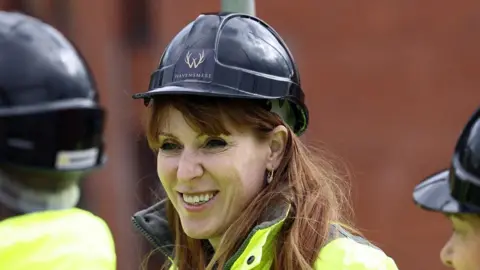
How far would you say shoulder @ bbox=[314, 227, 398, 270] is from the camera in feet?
9.20

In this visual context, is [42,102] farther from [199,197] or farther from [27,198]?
[199,197]

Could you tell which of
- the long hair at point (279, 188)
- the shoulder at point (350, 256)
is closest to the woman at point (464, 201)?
the shoulder at point (350, 256)

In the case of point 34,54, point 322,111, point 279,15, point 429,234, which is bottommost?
point 429,234

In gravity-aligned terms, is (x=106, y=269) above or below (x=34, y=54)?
below

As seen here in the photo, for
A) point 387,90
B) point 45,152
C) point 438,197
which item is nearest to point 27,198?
point 45,152

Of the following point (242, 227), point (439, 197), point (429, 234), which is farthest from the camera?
point (429, 234)

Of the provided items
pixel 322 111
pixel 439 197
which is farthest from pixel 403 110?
pixel 439 197

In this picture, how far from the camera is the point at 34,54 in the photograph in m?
3.26

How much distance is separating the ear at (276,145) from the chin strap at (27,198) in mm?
666

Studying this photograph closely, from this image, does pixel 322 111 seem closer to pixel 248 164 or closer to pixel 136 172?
pixel 136 172

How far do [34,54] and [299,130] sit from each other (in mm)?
874

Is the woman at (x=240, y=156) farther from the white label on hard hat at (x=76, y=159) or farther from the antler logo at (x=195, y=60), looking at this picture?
the white label on hard hat at (x=76, y=159)

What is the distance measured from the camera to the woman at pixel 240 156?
9.66 ft

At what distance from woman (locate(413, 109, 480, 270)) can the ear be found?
0.60 metres
